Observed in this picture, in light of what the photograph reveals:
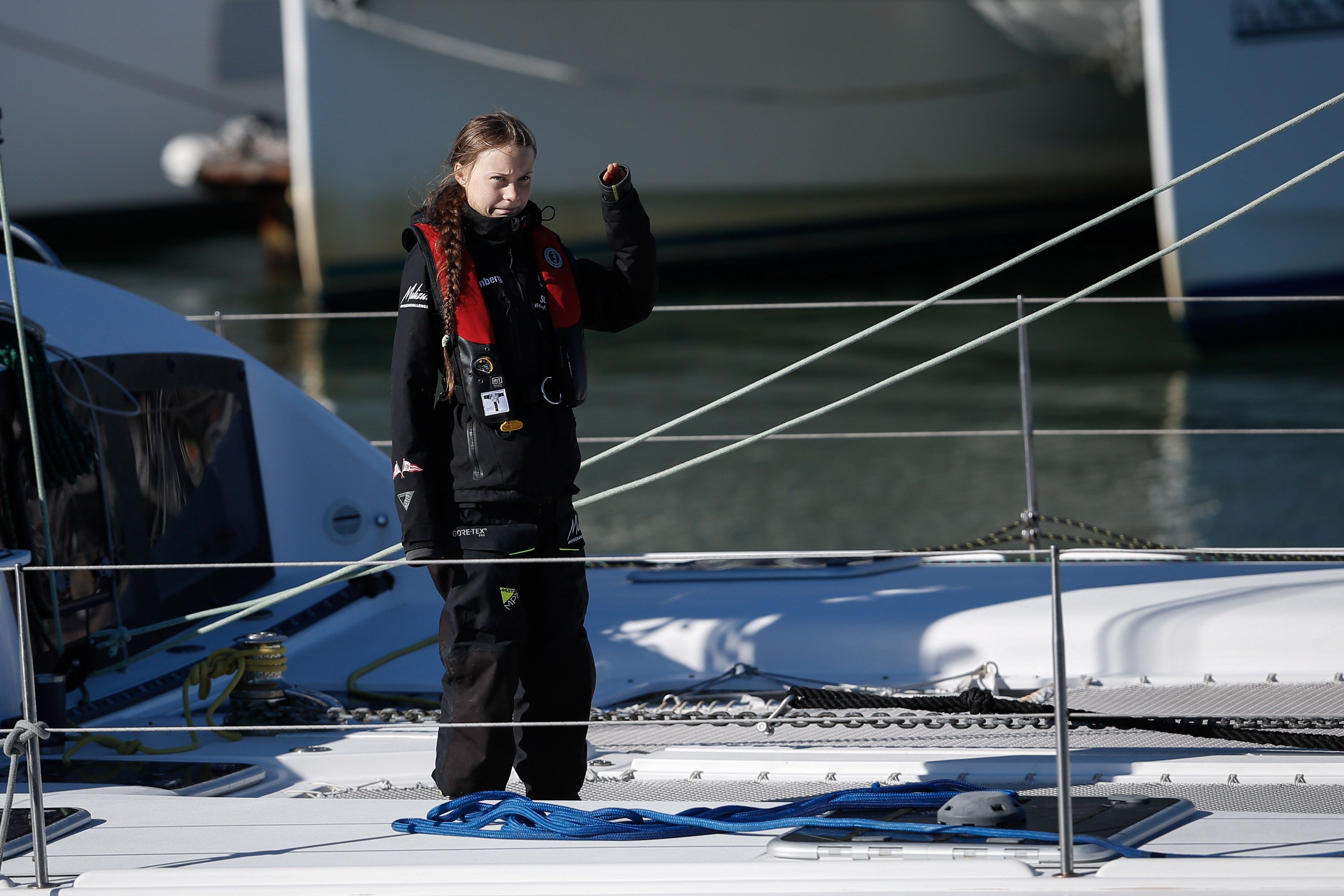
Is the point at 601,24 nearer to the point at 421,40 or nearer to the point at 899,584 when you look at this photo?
the point at 421,40

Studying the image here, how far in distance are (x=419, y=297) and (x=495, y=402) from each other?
184 millimetres

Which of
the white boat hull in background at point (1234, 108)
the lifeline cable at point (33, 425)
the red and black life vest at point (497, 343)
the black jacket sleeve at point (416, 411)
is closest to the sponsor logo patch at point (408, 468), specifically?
the black jacket sleeve at point (416, 411)

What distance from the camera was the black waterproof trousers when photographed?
2.25 metres

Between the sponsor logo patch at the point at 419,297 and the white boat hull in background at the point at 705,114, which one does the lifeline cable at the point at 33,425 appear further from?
the white boat hull in background at the point at 705,114

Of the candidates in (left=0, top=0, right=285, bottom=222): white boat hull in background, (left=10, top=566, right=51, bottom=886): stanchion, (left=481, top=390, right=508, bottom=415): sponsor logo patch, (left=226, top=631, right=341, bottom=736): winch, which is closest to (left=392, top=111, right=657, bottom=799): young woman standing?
(left=481, top=390, right=508, bottom=415): sponsor logo patch

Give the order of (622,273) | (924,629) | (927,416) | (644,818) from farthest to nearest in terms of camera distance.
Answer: (927,416)
(924,629)
(622,273)
(644,818)

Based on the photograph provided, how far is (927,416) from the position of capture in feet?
28.8

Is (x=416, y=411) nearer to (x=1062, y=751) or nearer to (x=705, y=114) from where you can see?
(x=1062, y=751)

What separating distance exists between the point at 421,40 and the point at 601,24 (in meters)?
1.57

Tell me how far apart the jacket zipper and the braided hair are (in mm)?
58

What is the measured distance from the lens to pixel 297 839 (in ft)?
6.88

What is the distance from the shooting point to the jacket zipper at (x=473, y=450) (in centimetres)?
222

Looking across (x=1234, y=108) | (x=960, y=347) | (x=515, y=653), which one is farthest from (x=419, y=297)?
(x=1234, y=108)

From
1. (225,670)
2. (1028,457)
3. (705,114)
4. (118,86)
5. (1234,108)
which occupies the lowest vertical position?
(225,670)
